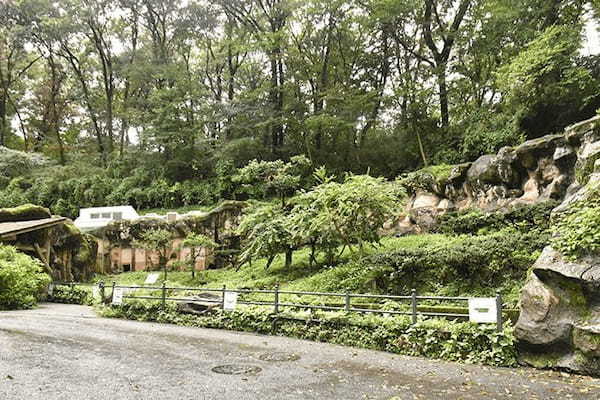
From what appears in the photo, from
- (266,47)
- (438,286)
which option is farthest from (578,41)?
(266,47)

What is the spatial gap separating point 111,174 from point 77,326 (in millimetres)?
23890

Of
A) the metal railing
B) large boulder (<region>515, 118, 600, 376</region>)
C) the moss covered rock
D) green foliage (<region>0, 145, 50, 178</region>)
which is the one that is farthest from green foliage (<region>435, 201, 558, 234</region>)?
green foliage (<region>0, 145, 50, 178</region>)

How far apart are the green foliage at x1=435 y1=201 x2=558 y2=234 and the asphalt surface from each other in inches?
360

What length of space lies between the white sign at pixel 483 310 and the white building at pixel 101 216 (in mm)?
21505

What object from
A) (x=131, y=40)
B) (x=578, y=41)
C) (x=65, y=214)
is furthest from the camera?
(x=131, y=40)

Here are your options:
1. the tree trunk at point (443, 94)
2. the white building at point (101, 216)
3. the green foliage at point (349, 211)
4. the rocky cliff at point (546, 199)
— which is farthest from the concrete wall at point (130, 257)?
the tree trunk at point (443, 94)

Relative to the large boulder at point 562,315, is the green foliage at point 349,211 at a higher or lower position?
higher

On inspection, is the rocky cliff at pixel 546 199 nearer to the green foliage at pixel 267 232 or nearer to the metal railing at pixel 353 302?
the metal railing at pixel 353 302

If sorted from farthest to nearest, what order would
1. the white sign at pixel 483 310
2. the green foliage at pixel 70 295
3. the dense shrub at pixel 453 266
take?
1. the green foliage at pixel 70 295
2. the dense shrub at pixel 453 266
3. the white sign at pixel 483 310

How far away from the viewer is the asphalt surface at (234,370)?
6.16m

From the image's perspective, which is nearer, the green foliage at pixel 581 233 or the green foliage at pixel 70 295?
the green foliage at pixel 581 233

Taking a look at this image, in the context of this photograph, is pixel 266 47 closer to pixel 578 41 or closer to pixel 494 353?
pixel 578 41

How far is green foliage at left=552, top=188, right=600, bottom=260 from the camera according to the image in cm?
749

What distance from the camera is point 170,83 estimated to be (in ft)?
112
